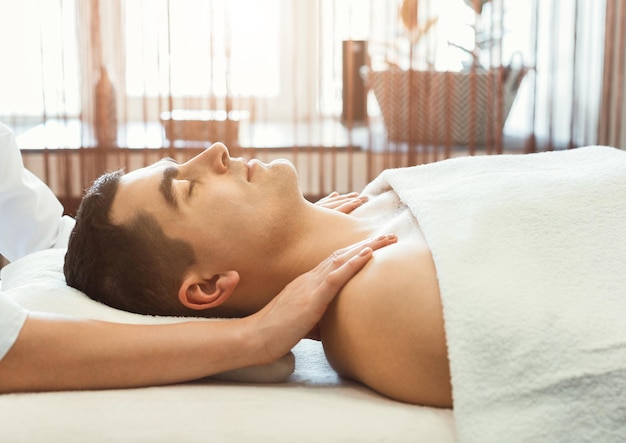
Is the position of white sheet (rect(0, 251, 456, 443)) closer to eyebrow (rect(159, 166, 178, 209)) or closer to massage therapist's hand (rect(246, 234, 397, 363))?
massage therapist's hand (rect(246, 234, 397, 363))

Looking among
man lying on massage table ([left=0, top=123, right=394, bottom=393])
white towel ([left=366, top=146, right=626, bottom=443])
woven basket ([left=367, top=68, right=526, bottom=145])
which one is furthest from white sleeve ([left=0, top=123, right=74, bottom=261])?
woven basket ([left=367, top=68, right=526, bottom=145])

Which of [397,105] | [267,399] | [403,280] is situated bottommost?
[267,399]

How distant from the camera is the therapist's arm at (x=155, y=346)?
3.72 ft

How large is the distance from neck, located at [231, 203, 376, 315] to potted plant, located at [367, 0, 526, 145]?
1.47m

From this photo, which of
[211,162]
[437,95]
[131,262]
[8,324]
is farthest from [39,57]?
[8,324]

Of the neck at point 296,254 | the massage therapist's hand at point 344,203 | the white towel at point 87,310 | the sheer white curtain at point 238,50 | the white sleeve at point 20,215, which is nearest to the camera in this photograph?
the white towel at point 87,310

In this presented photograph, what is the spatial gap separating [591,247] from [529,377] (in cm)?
27

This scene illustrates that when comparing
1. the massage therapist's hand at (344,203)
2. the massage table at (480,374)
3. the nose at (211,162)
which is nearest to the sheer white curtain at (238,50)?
the massage therapist's hand at (344,203)

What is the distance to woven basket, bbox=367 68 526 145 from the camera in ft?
9.45

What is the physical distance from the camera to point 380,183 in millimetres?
1685

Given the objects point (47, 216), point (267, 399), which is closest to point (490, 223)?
point (267, 399)

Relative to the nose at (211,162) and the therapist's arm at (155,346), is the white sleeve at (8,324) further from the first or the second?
the nose at (211,162)

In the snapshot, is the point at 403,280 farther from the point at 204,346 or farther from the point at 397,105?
the point at 397,105

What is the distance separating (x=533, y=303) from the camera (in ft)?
3.59
